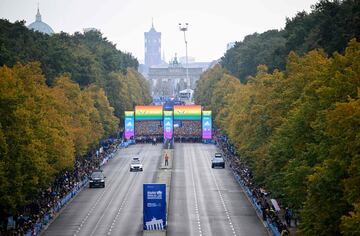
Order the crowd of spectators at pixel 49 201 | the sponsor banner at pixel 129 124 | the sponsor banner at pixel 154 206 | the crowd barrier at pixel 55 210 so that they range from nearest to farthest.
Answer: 1. the sponsor banner at pixel 154 206
2. the crowd barrier at pixel 55 210
3. the crowd of spectators at pixel 49 201
4. the sponsor banner at pixel 129 124

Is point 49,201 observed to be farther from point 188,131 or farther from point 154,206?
point 188,131

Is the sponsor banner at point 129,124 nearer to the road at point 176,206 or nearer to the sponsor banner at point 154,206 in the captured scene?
the road at point 176,206

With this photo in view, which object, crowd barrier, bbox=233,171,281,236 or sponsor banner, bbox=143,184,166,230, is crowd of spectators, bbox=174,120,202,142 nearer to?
crowd barrier, bbox=233,171,281,236

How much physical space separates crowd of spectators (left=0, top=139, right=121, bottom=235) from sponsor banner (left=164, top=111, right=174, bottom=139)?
2726cm

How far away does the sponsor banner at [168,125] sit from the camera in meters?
150

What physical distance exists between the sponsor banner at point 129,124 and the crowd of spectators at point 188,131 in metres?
7.34

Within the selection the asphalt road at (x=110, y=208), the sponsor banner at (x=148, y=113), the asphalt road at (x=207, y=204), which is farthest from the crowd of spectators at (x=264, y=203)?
the sponsor banner at (x=148, y=113)

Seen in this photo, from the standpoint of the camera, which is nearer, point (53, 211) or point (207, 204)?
point (53, 211)

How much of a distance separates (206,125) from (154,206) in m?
87.2

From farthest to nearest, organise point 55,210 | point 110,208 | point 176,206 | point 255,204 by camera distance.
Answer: point 255,204
point 176,206
point 110,208
point 55,210

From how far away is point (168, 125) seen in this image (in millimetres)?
151125

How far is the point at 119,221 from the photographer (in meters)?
69.7

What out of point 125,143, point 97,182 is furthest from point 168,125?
point 97,182

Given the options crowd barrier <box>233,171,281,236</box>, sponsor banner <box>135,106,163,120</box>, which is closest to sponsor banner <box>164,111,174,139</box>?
sponsor banner <box>135,106,163,120</box>
